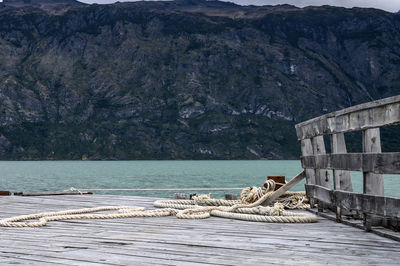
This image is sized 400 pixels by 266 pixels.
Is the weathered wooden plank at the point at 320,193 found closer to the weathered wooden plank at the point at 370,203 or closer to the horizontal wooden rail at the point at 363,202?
the horizontal wooden rail at the point at 363,202

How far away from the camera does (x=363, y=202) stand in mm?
5262

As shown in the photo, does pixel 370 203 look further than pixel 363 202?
No

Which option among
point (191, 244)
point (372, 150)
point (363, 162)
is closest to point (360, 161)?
point (363, 162)

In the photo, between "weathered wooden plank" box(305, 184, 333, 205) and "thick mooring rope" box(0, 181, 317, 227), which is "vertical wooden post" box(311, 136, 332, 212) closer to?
"weathered wooden plank" box(305, 184, 333, 205)

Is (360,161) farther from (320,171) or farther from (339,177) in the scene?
(320,171)

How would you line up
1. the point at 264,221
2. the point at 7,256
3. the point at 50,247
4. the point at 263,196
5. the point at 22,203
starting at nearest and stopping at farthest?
the point at 7,256 < the point at 50,247 < the point at 264,221 < the point at 263,196 < the point at 22,203

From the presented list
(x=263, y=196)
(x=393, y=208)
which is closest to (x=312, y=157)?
(x=263, y=196)

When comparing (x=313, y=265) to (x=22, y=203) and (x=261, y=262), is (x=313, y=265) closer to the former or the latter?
(x=261, y=262)

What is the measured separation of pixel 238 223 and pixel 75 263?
303 centimetres

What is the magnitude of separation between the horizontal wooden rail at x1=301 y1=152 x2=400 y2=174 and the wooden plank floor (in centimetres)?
68

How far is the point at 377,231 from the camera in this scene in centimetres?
532

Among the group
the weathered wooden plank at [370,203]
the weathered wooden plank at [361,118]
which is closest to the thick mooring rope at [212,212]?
the weathered wooden plank at [370,203]

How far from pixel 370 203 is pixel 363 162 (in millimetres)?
409

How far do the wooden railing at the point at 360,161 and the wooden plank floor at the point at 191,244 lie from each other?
31cm
